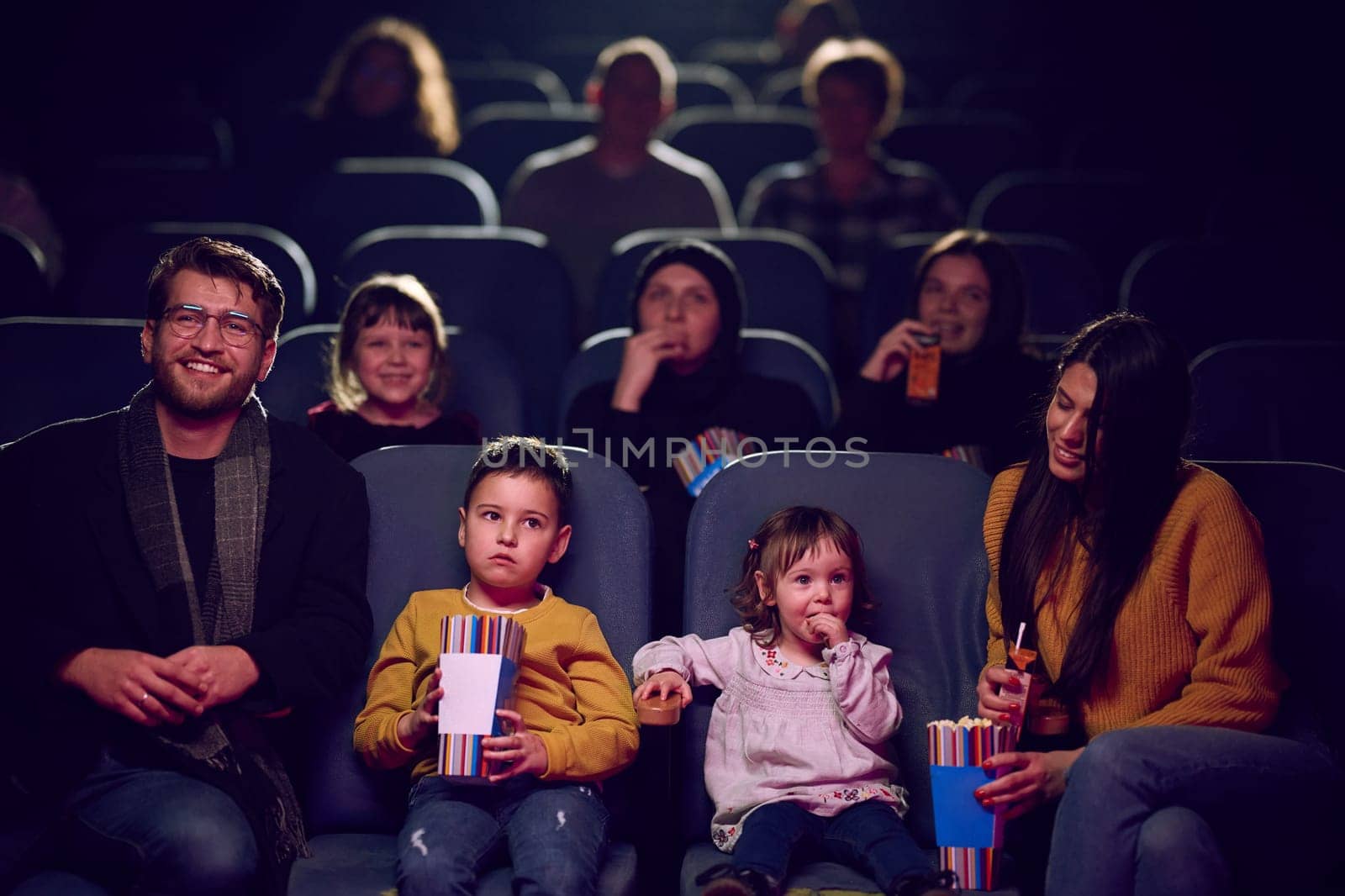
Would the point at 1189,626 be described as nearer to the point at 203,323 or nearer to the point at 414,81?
the point at 203,323

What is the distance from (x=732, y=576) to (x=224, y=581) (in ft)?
2.25

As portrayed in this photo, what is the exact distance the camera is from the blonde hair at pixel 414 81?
4.03m

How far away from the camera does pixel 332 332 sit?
2.62m

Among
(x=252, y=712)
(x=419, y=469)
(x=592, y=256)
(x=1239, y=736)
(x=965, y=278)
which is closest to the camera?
(x=1239, y=736)

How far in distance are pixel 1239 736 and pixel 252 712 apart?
121 centimetres

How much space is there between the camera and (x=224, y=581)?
1.78m

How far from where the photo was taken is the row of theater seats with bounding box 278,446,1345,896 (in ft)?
5.94

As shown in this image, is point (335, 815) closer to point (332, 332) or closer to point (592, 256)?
point (332, 332)

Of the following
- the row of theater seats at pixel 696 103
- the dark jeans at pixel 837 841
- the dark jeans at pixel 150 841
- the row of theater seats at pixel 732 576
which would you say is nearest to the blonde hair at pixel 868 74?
the row of theater seats at pixel 696 103

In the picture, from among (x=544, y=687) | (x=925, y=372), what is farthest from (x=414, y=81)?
(x=544, y=687)

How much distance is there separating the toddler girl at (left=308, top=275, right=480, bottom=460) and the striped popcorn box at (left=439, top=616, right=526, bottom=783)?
929mm

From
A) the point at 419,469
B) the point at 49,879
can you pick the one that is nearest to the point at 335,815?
the point at 49,879

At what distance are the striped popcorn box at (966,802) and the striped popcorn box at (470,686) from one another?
0.51 m

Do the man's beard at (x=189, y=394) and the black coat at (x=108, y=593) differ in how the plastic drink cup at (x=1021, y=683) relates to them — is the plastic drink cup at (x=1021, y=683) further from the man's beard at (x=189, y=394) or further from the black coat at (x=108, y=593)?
the man's beard at (x=189, y=394)
